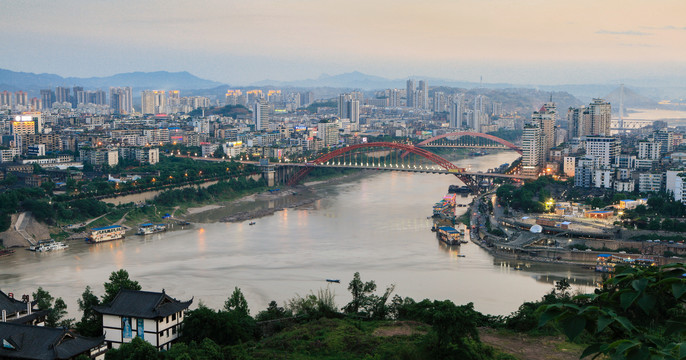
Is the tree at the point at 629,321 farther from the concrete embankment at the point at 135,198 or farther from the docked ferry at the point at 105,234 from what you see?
the concrete embankment at the point at 135,198

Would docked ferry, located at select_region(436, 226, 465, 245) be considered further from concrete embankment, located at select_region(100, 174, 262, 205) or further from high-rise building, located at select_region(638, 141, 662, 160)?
high-rise building, located at select_region(638, 141, 662, 160)

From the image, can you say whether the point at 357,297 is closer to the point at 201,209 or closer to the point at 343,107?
the point at 201,209

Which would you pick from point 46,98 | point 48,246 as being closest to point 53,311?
point 48,246

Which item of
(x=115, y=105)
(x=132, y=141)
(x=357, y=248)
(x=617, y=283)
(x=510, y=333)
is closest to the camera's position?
(x=617, y=283)

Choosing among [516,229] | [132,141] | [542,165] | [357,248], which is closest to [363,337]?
[357,248]

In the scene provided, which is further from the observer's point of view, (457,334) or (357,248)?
(357,248)

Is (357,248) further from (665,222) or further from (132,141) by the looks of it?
(132,141)

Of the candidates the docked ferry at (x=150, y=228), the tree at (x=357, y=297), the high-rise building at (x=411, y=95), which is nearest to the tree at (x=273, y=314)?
the tree at (x=357, y=297)
